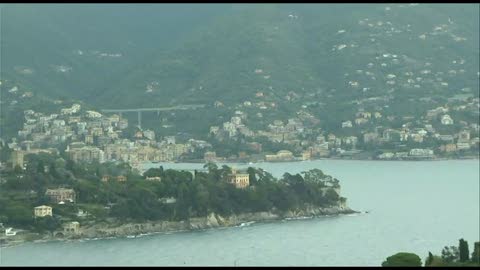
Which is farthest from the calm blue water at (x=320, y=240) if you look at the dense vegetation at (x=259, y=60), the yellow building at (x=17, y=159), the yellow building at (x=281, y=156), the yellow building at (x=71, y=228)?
the dense vegetation at (x=259, y=60)

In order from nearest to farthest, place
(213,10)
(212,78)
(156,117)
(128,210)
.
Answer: (128,210) < (156,117) < (212,78) < (213,10)

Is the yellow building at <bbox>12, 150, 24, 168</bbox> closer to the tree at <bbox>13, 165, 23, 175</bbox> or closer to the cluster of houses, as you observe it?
the tree at <bbox>13, 165, 23, 175</bbox>

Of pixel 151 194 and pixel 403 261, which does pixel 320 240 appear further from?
pixel 403 261

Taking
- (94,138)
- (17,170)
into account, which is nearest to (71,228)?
(17,170)

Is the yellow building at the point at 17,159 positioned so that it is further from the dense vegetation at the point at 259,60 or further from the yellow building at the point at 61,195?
the dense vegetation at the point at 259,60

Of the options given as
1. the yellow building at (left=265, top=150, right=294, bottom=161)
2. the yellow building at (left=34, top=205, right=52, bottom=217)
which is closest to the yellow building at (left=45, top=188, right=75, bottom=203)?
the yellow building at (left=34, top=205, right=52, bottom=217)

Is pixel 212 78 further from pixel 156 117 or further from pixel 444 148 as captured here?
pixel 444 148

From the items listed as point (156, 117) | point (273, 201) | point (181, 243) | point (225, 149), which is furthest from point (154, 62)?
point (181, 243)
